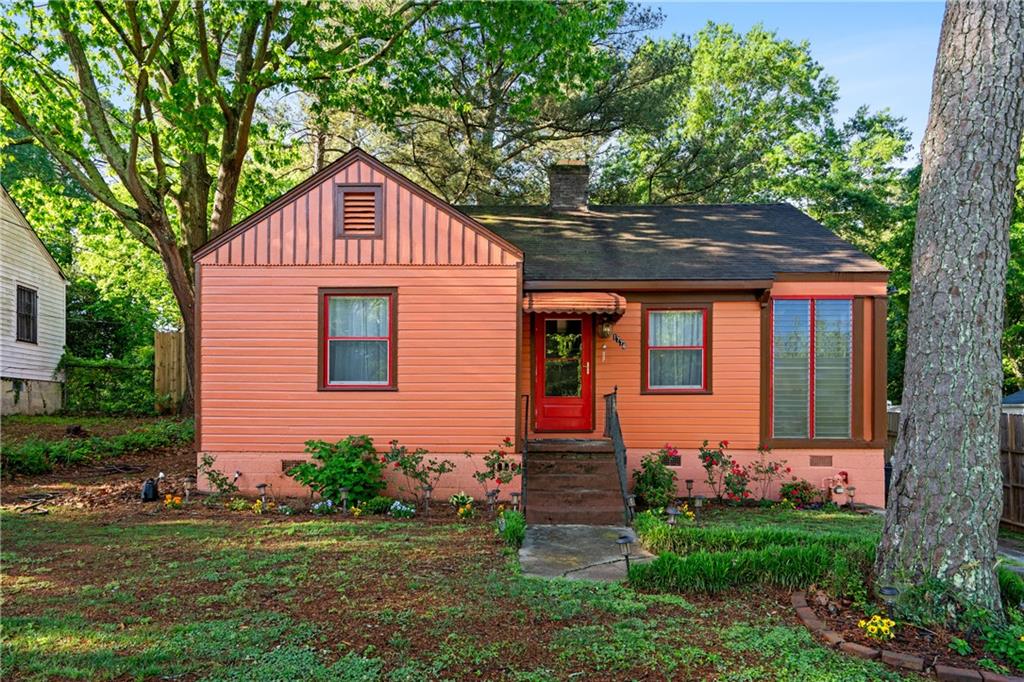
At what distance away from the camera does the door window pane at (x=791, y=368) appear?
1080 centimetres

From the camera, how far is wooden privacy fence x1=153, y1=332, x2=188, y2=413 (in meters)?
18.4

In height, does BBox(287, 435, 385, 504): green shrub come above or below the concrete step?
below

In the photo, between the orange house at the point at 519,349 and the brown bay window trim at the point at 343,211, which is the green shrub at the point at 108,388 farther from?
the brown bay window trim at the point at 343,211

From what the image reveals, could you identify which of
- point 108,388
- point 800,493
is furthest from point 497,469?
point 108,388

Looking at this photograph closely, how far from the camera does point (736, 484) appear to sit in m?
10.2

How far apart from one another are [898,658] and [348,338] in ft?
25.7

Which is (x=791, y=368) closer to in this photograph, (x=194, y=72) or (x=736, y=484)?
(x=736, y=484)

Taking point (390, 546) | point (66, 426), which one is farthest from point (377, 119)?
point (390, 546)

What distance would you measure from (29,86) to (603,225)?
10.8 m

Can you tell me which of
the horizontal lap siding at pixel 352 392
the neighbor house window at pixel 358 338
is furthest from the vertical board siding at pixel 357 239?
the neighbor house window at pixel 358 338

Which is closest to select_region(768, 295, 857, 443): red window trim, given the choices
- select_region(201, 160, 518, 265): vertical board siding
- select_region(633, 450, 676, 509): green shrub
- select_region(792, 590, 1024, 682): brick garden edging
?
select_region(633, 450, 676, 509): green shrub

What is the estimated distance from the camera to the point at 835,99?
98.6ft

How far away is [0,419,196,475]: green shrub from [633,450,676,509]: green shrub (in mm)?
7755

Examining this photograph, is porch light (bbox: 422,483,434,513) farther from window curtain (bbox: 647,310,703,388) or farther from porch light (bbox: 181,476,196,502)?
window curtain (bbox: 647,310,703,388)
